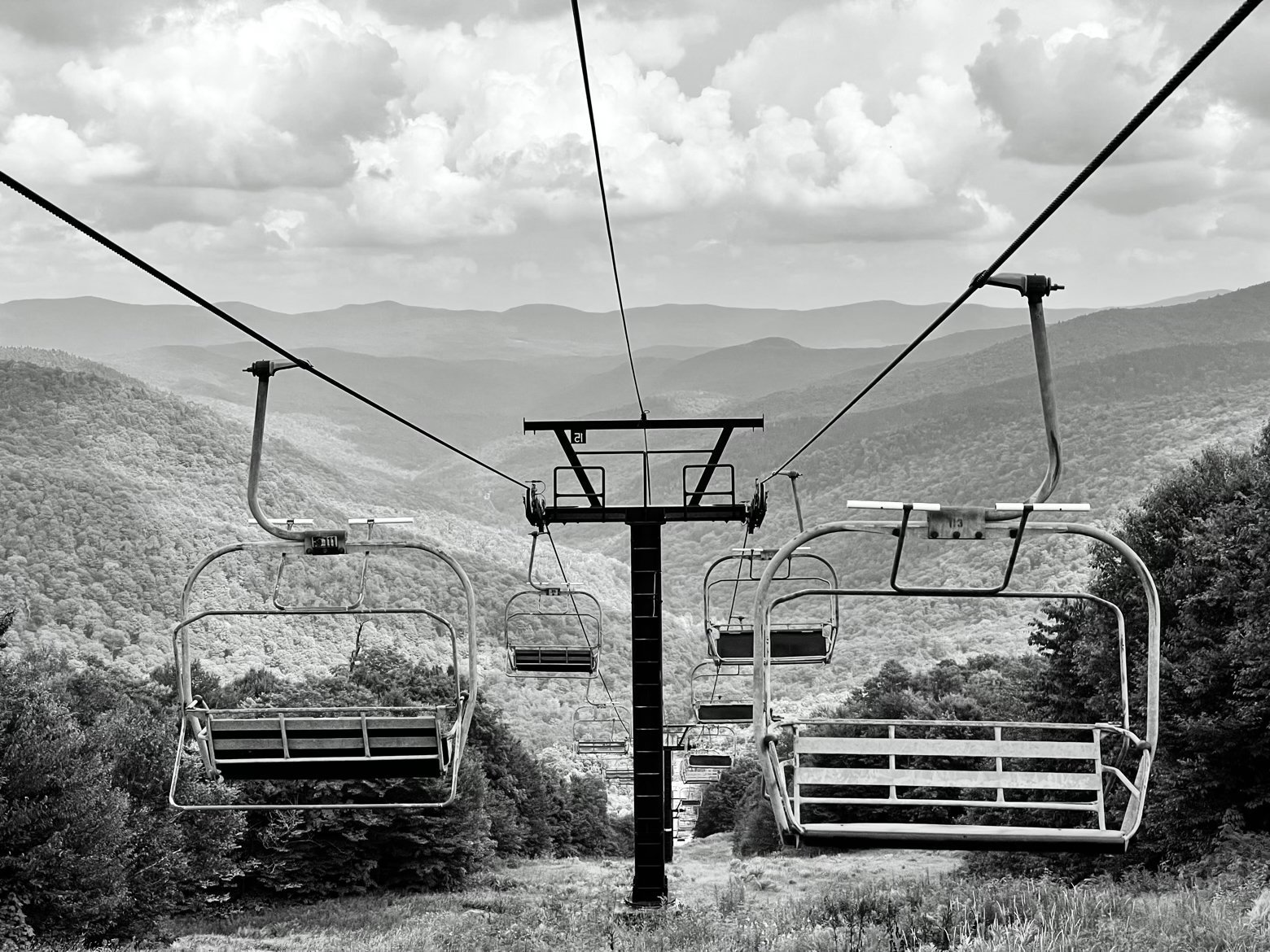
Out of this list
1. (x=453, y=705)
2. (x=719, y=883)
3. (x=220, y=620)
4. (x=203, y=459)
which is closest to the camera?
(x=453, y=705)

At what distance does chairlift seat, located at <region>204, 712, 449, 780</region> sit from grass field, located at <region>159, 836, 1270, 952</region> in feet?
18.3

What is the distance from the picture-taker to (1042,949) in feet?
35.8

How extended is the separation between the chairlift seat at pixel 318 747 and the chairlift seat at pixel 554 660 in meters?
13.6

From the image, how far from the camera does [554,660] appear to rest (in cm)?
2425

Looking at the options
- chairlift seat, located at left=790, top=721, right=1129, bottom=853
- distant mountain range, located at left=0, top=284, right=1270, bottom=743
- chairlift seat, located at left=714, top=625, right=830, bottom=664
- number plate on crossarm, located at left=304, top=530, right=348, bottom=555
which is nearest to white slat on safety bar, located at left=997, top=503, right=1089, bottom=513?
chairlift seat, located at left=790, top=721, right=1129, bottom=853

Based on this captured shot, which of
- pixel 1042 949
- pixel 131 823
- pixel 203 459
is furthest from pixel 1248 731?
pixel 203 459

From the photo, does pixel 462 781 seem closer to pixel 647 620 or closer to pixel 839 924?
pixel 647 620

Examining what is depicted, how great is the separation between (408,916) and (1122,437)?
131149mm

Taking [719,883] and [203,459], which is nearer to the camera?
[719,883]

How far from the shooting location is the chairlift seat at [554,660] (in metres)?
23.5

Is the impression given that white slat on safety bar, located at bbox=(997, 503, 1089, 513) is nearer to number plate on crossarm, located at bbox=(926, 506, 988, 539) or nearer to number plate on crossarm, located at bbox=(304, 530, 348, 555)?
number plate on crossarm, located at bbox=(926, 506, 988, 539)

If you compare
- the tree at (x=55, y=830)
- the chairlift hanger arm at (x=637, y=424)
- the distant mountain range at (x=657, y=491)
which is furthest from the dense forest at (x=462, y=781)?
the distant mountain range at (x=657, y=491)

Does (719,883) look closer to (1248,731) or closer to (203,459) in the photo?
(1248,731)

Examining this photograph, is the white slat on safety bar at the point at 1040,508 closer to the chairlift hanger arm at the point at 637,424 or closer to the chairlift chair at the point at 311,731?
the chairlift chair at the point at 311,731
